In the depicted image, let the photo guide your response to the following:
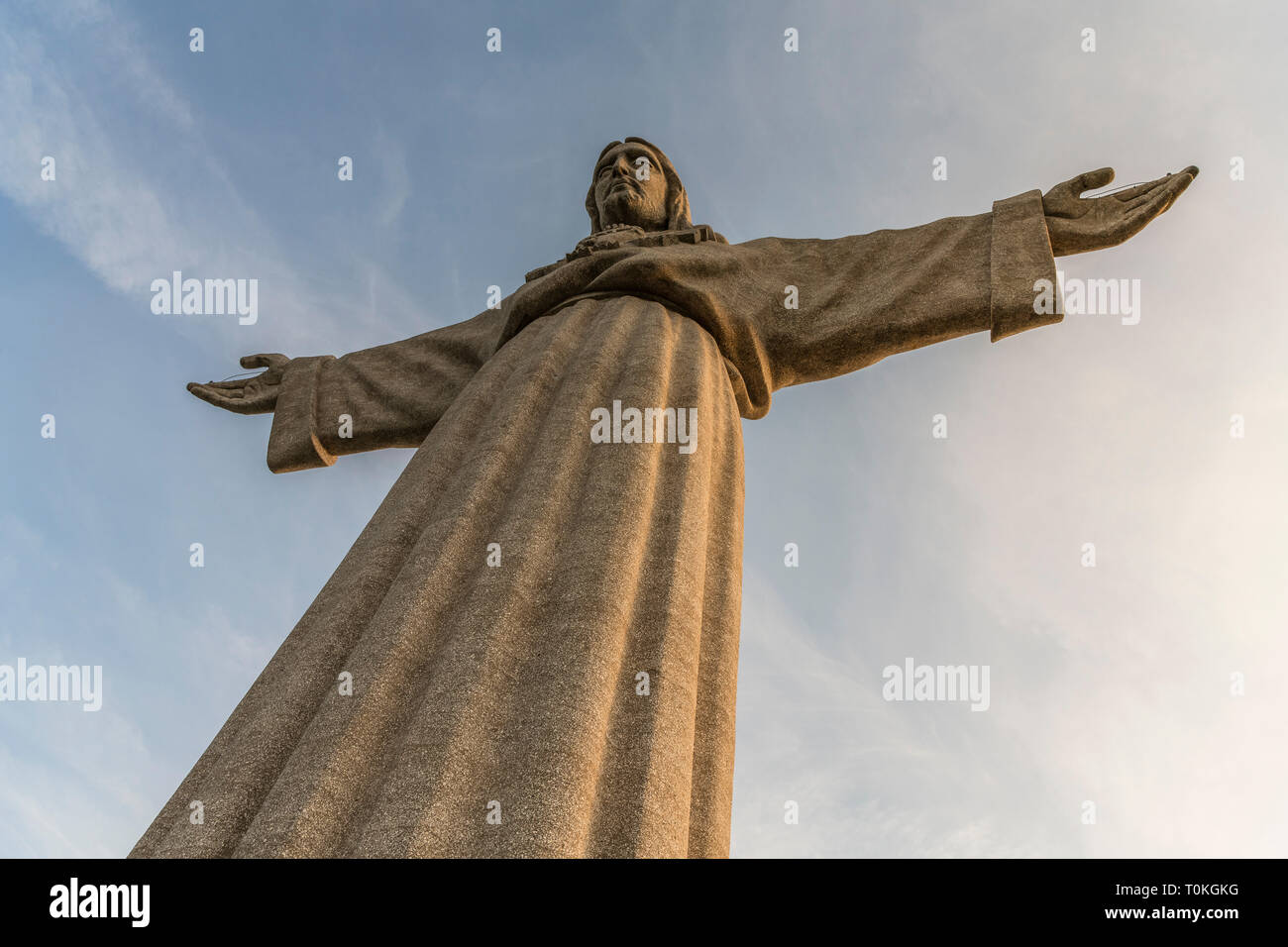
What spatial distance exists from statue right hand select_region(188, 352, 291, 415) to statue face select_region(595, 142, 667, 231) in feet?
7.46

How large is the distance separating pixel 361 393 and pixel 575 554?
3.39 metres

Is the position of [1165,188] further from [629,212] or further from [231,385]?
[231,385]

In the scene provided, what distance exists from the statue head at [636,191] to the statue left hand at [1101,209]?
7.27 ft

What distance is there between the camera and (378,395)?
6.24 metres

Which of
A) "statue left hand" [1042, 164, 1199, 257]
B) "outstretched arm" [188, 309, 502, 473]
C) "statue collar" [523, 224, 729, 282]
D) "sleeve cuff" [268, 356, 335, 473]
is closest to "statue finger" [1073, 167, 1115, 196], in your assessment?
"statue left hand" [1042, 164, 1199, 257]

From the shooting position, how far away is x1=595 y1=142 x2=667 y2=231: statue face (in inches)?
257

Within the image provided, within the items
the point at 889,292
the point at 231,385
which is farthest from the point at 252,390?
the point at 889,292

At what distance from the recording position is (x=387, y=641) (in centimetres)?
302

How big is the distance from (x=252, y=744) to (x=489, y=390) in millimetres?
2118

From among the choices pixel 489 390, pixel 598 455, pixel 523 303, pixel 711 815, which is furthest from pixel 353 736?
pixel 523 303

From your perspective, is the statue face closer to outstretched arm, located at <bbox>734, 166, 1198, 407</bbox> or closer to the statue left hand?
outstretched arm, located at <bbox>734, 166, 1198, 407</bbox>

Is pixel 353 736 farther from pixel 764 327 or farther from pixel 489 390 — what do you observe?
pixel 764 327

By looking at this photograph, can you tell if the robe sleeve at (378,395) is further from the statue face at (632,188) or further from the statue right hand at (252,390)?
the statue face at (632,188)

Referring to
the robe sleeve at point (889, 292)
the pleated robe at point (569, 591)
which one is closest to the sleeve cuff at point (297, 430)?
the pleated robe at point (569, 591)
